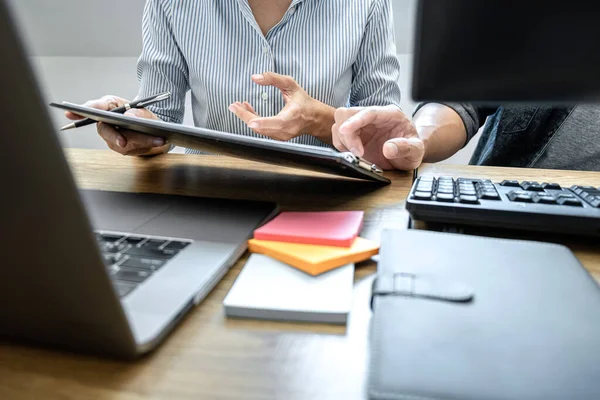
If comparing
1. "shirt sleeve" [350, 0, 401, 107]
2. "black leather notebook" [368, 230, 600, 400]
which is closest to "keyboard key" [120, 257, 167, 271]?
"black leather notebook" [368, 230, 600, 400]

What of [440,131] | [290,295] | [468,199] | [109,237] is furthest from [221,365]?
[440,131]

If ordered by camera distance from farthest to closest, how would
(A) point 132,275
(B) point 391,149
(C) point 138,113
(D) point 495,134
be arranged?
1. (D) point 495,134
2. (C) point 138,113
3. (B) point 391,149
4. (A) point 132,275

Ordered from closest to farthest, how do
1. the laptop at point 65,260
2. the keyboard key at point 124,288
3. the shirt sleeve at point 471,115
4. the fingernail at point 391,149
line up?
the laptop at point 65,260, the keyboard key at point 124,288, the fingernail at point 391,149, the shirt sleeve at point 471,115

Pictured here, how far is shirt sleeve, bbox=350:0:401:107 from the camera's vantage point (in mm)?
863

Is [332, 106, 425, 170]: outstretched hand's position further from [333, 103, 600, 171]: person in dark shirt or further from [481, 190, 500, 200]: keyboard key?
[481, 190, 500, 200]: keyboard key

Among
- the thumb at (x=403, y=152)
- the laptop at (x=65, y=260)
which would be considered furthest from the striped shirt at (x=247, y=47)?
the laptop at (x=65, y=260)

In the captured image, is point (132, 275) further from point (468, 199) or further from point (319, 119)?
point (319, 119)

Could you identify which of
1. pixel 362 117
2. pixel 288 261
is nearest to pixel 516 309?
pixel 288 261

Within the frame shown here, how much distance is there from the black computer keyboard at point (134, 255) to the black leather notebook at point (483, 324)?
0.15 m

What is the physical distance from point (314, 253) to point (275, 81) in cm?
40

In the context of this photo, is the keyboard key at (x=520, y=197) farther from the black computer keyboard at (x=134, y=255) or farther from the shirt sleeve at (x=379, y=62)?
the shirt sleeve at (x=379, y=62)

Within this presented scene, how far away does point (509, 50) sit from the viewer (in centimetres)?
23

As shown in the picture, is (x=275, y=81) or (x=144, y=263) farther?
(x=275, y=81)

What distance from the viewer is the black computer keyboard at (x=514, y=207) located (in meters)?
0.36
